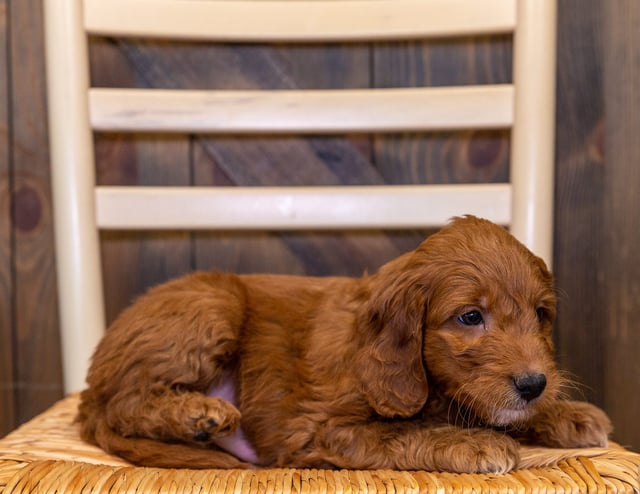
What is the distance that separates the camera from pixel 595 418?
1.29 metres

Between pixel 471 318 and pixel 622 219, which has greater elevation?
pixel 622 219

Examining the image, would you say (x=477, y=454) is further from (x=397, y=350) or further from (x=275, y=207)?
(x=275, y=207)

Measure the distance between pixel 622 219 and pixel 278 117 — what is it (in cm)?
83

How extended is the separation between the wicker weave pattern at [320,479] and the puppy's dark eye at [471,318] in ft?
0.72

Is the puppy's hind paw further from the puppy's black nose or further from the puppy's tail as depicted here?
the puppy's black nose

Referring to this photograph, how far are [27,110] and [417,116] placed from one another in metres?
1.02

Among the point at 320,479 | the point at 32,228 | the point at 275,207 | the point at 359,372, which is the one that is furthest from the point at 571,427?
the point at 32,228

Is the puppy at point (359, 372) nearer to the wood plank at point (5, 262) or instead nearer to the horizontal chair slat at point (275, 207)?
the horizontal chair slat at point (275, 207)

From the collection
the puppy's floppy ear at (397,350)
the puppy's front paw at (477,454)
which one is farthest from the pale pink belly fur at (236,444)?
the puppy's front paw at (477,454)

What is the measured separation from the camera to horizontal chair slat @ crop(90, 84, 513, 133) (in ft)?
5.74

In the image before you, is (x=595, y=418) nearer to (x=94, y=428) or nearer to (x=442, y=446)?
(x=442, y=446)

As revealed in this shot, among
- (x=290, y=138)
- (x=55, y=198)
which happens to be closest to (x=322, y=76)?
(x=290, y=138)

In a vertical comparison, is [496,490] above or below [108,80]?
below

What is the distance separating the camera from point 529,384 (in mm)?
1095
